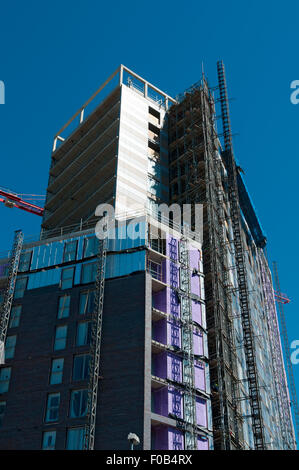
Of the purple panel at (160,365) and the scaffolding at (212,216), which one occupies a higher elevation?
the scaffolding at (212,216)

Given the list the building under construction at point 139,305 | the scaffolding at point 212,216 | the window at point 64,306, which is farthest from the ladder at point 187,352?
the window at point 64,306

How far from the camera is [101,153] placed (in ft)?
287

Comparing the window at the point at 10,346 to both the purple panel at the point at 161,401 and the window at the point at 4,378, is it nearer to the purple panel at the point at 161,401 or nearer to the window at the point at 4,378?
the window at the point at 4,378

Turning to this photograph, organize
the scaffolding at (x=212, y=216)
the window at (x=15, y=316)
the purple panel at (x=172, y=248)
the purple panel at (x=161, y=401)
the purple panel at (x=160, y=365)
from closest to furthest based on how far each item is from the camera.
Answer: the purple panel at (x=161, y=401) → the purple panel at (x=160, y=365) → the window at (x=15, y=316) → the scaffolding at (x=212, y=216) → the purple panel at (x=172, y=248)

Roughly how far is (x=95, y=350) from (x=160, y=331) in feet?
25.0

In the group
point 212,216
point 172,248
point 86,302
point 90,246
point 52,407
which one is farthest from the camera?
point 212,216

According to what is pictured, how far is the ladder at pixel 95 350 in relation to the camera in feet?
169

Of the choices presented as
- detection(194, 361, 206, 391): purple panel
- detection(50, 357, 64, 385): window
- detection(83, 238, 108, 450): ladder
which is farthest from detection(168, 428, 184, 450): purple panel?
detection(50, 357, 64, 385): window

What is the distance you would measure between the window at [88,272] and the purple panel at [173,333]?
30.9 feet

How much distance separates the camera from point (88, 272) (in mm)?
64062

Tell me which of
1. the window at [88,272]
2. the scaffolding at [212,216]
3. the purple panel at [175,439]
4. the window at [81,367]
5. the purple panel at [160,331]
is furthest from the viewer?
the scaffolding at [212,216]

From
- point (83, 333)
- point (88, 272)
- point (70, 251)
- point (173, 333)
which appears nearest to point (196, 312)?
point (173, 333)

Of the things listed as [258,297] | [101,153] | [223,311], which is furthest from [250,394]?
[101,153]

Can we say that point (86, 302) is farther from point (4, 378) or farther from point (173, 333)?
point (4, 378)
